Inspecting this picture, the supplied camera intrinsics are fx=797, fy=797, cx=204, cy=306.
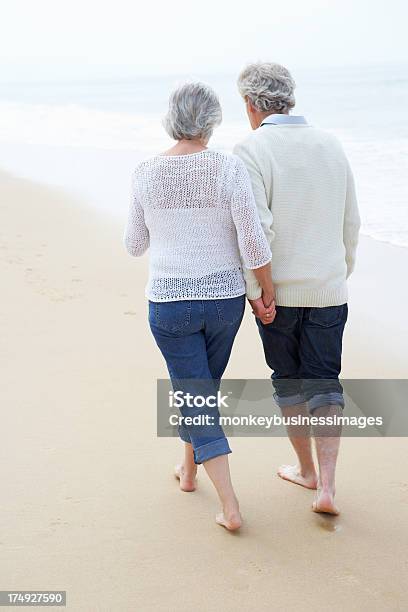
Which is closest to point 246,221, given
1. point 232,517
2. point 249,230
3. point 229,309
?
point 249,230

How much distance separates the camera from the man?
8.48 ft

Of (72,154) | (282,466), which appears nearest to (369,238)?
(282,466)

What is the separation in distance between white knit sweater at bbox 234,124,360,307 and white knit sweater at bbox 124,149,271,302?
0.31ft

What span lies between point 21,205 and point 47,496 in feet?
16.3

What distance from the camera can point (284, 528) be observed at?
263 cm

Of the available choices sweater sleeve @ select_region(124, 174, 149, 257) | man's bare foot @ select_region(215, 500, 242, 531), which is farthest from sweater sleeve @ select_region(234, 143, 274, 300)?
man's bare foot @ select_region(215, 500, 242, 531)

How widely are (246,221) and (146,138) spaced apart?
11.9m

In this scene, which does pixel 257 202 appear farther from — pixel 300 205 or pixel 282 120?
pixel 282 120

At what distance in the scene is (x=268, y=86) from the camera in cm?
260

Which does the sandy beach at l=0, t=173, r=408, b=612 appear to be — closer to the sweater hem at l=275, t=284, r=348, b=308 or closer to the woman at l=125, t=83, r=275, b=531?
the woman at l=125, t=83, r=275, b=531

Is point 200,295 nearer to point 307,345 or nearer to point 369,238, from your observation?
point 307,345

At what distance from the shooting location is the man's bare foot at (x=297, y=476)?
2.90 metres

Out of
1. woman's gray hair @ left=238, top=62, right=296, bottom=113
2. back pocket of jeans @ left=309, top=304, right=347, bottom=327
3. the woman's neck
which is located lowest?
back pocket of jeans @ left=309, top=304, right=347, bottom=327

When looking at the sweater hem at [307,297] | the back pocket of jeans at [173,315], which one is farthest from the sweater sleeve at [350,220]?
the back pocket of jeans at [173,315]
